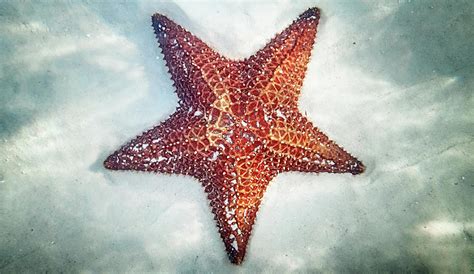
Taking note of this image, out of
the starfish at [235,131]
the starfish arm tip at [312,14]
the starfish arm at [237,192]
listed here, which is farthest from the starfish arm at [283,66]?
the starfish arm at [237,192]

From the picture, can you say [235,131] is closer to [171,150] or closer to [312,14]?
[171,150]

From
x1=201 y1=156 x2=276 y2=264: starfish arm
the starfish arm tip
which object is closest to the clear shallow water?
the starfish arm tip

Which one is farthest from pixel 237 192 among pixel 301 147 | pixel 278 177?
pixel 278 177

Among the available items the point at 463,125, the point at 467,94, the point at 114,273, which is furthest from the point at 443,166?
the point at 114,273

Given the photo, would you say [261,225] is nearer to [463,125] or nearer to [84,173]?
[84,173]

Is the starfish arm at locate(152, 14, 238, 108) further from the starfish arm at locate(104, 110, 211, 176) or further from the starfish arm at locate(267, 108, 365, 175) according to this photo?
the starfish arm at locate(267, 108, 365, 175)

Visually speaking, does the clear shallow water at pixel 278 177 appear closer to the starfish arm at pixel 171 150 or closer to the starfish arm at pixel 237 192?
the starfish arm at pixel 171 150
